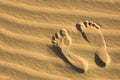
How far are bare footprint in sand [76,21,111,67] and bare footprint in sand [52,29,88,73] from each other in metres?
0.09

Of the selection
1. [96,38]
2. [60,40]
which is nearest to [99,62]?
[96,38]

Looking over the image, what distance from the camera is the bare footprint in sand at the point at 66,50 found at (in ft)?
7.13

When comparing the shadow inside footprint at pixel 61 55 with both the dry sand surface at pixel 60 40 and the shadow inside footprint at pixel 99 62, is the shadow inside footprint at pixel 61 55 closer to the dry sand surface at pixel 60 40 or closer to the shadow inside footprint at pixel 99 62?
the dry sand surface at pixel 60 40

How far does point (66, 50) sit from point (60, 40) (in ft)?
0.25

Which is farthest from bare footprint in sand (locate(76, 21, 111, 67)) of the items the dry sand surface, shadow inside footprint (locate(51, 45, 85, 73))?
shadow inside footprint (locate(51, 45, 85, 73))

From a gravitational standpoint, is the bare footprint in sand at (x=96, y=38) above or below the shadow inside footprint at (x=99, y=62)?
above

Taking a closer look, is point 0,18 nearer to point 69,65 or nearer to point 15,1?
point 15,1

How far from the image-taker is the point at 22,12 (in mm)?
2365

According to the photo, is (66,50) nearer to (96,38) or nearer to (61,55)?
(61,55)

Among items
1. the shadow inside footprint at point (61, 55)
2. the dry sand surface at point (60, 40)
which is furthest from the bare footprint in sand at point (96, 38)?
the shadow inside footprint at point (61, 55)

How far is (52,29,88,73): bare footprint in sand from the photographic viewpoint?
2172 mm

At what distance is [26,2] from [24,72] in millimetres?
511

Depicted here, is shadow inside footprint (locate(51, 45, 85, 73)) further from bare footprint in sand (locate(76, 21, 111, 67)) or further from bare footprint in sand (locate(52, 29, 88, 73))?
bare footprint in sand (locate(76, 21, 111, 67))

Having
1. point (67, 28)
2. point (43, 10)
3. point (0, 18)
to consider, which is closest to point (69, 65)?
point (67, 28)
